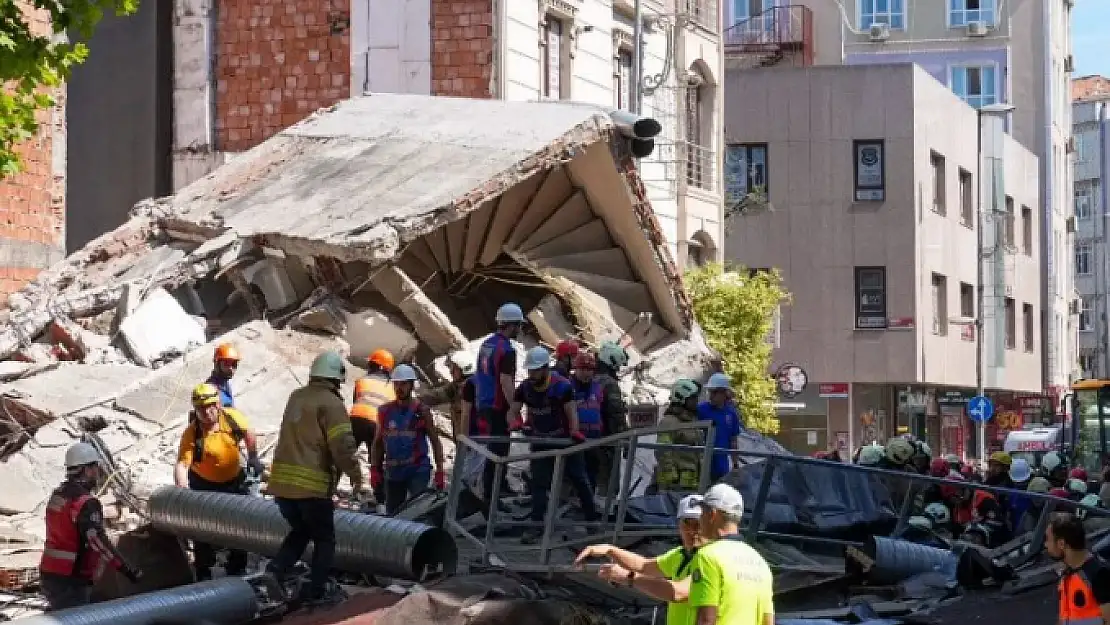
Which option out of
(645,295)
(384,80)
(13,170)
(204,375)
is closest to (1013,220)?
(384,80)

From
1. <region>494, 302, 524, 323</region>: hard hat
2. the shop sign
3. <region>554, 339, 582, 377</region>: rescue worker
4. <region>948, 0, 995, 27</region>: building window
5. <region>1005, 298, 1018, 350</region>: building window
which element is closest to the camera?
<region>494, 302, 524, 323</region>: hard hat

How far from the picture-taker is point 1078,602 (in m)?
8.67

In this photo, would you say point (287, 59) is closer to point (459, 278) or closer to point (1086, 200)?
point (459, 278)

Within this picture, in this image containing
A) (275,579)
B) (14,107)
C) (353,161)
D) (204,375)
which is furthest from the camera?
(353,161)

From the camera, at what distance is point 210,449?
1247 cm

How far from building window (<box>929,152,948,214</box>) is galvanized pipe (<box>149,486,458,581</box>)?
34.2m

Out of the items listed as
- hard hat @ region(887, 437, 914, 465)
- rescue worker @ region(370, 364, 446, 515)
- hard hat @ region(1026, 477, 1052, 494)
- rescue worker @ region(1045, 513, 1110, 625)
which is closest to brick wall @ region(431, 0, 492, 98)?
hard hat @ region(887, 437, 914, 465)

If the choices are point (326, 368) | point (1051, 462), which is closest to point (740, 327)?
point (1051, 462)

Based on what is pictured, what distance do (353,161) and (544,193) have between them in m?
2.08

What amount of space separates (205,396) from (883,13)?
4409 centimetres

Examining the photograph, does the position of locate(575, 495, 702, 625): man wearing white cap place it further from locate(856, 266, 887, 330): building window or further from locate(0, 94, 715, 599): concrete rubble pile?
locate(856, 266, 887, 330): building window

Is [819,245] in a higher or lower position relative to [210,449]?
higher

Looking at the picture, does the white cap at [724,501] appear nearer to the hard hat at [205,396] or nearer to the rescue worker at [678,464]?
the hard hat at [205,396]

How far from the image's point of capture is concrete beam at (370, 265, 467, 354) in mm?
17703
